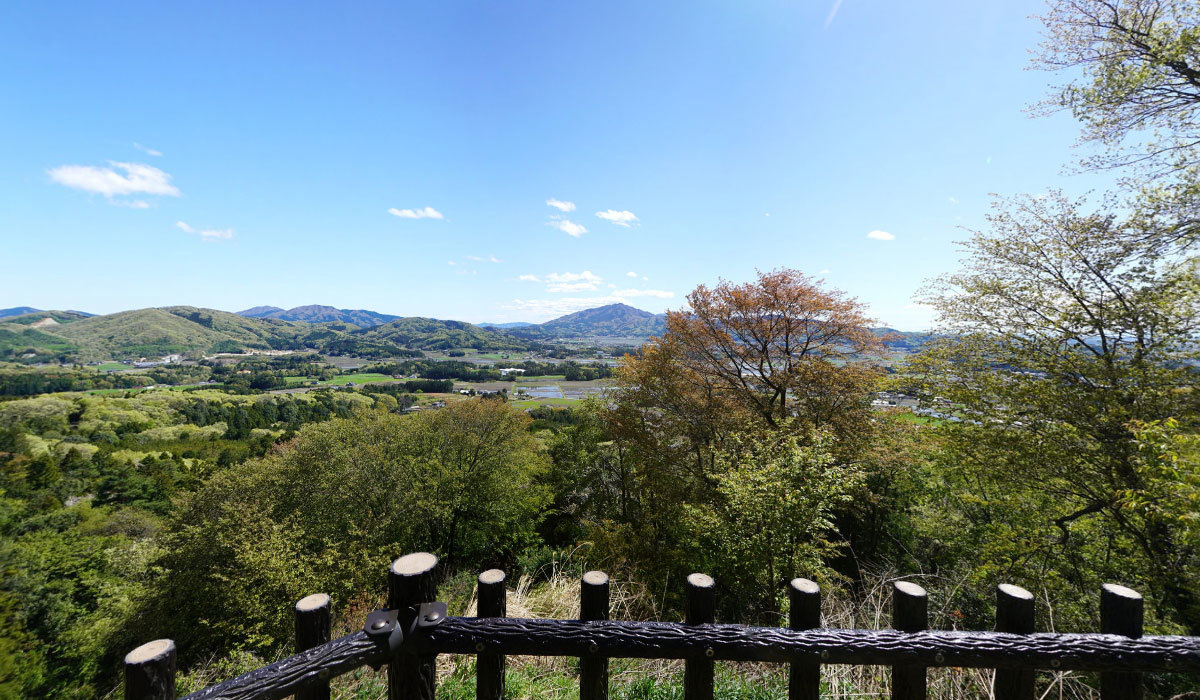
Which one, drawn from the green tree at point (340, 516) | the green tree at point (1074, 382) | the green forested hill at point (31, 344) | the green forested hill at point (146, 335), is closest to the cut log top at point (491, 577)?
the green tree at point (1074, 382)

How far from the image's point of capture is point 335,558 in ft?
40.9

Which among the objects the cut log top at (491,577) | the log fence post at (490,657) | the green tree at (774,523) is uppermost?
the cut log top at (491,577)

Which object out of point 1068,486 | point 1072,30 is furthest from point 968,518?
point 1072,30

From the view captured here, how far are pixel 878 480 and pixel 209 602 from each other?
70.7 feet

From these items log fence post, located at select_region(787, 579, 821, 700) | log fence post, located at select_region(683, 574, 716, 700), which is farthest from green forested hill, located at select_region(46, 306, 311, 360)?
log fence post, located at select_region(787, 579, 821, 700)

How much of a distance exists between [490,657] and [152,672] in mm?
1200

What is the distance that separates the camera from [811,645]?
1736 mm

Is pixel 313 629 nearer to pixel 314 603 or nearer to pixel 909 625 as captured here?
pixel 314 603

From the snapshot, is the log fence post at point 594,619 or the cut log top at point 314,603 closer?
the cut log top at point 314,603

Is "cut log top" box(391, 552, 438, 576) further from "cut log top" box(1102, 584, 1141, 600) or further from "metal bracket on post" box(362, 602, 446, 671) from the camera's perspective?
"cut log top" box(1102, 584, 1141, 600)

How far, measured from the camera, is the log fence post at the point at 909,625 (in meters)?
1.79

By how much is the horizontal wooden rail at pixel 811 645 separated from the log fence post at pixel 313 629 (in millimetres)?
257

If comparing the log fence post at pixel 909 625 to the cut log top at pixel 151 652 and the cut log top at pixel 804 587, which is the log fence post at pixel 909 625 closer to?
the cut log top at pixel 804 587

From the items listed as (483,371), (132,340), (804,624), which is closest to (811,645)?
(804,624)
